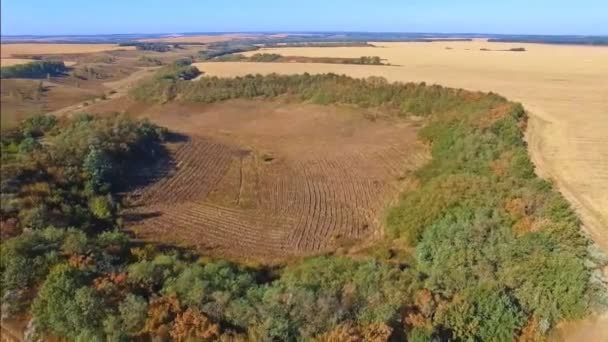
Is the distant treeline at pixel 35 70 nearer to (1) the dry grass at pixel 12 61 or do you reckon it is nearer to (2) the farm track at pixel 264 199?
(1) the dry grass at pixel 12 61

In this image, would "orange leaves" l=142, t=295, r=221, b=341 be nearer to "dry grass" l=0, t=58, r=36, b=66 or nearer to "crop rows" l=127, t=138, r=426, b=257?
"dry grass" l=0, t=58, r=36, b=66

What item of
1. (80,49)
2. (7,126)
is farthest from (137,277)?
Answer: (7,126)

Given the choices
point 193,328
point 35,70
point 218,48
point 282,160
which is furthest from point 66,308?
point 282,160

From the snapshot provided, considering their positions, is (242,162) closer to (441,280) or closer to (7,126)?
(441,280)

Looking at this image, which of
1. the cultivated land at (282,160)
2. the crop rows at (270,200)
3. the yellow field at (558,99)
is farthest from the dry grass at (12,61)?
the crop rows at (270,200)

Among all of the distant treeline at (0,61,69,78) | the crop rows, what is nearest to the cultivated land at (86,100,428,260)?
the crop rows

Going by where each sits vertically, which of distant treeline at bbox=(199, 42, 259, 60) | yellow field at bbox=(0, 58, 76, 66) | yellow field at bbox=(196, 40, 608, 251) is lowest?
yellow field at bbox=(196, 40, 608, 251)
